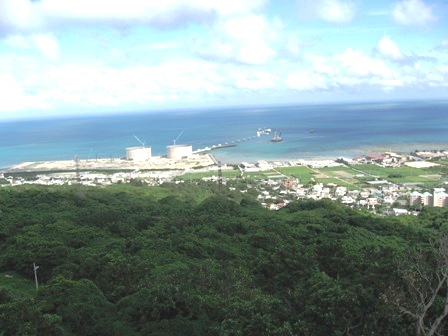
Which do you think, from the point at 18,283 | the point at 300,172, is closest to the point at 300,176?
the point at 300,172

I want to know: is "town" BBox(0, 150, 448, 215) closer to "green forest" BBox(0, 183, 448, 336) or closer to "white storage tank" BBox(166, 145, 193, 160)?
"white storage tank" BBox(166, 145, 193, 160)

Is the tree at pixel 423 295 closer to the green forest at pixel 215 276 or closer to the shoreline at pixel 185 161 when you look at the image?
the green forest at pixel 215 276

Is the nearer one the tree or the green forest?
the tree

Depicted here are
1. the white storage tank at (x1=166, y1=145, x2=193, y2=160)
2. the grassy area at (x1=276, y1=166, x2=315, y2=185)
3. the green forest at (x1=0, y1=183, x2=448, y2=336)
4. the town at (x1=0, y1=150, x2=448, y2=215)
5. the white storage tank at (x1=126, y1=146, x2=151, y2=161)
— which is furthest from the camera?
the white storage tank at (x1=166, y1=145, x2=193, y2=160)

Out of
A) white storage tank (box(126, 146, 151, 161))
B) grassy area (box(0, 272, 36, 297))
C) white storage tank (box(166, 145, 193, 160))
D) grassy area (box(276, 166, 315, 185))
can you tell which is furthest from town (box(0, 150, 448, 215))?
grassy area (box(0, 272, 36, 297))

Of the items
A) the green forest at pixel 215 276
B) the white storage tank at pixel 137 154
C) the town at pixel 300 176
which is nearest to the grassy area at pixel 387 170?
the town at pixel 300 176

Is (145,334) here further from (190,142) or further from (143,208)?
(190,142)

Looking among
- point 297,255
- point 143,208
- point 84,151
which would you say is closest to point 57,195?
point 143,208
